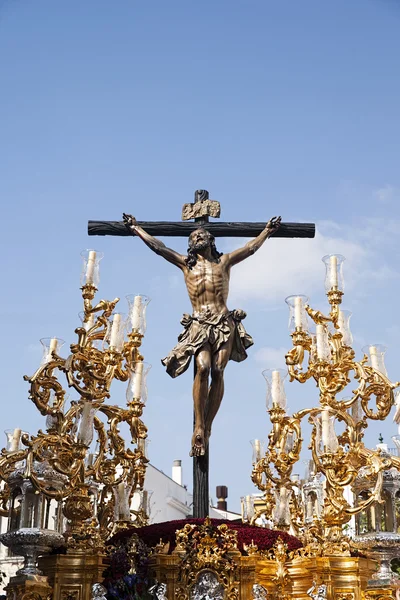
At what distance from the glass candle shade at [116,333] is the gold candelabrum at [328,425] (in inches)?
93.1

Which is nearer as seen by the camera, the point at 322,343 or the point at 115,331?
the point at 322,343

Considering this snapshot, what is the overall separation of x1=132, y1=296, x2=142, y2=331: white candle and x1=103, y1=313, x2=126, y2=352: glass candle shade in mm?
635

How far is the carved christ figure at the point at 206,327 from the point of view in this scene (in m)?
9.98

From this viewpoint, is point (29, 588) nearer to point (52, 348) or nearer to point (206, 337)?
point (206, 337)

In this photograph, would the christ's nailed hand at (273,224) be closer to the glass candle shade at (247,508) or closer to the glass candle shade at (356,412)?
the glass candle shade at (356,412)

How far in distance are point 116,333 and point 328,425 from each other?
144 inches

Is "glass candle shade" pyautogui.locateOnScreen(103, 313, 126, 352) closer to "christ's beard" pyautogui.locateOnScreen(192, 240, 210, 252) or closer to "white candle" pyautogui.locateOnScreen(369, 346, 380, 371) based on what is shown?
"christ's beard" pyautogui.locateOnScreen(192, 240, 210, 252)

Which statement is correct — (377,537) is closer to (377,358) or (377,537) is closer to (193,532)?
(193,532)

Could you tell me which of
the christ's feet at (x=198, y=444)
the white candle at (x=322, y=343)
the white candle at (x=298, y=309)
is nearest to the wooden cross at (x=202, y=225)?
the white candle at (x=298, y=309)

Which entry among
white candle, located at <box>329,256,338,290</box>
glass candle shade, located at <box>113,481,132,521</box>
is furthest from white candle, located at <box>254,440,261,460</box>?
white candle, located at <box>329,256,338,290</box>

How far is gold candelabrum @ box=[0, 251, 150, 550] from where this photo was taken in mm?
9406

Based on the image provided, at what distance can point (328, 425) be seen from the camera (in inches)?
369

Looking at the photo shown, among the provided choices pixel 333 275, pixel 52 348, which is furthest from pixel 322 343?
pixel 52 348

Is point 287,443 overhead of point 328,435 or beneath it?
overhead
